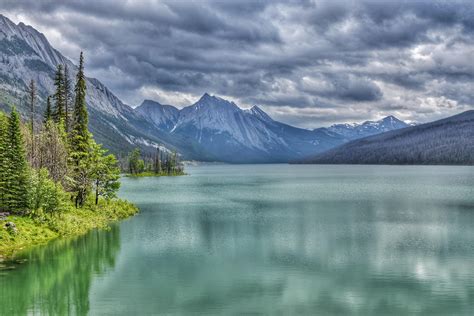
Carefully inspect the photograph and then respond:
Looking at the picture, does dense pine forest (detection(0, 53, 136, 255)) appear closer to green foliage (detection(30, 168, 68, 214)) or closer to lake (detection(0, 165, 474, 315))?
green foliage (detection(30, 168, 68, 214))

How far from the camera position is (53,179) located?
64.8 metres

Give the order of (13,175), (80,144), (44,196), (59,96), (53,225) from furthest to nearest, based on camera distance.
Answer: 1. (59,96)
2. (80,144)
3. (53,225)
4. (44,196)
5. (13,175)

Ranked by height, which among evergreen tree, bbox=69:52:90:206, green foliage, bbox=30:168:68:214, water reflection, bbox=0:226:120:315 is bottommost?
water reflection, bbox=0:226:120:315

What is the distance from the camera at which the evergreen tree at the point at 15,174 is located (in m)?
51.6

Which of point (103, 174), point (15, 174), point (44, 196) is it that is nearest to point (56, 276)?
point (44, 196)

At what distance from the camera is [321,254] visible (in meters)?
43.0

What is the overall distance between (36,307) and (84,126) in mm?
49294

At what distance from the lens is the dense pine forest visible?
51281mm

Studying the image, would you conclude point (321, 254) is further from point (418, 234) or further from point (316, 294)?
point (418, 234)

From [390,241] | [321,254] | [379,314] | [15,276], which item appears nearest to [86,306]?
[15,276]

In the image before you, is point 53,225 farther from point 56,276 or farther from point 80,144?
point 80,144

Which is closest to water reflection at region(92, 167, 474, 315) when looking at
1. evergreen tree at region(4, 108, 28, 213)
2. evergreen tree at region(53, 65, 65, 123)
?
evergreen tree at region(4, 108, 28, 213)

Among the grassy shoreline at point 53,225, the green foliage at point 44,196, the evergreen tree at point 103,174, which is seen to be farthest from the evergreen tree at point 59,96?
the green foliage at point 44,196

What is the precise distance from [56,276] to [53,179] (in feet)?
105
